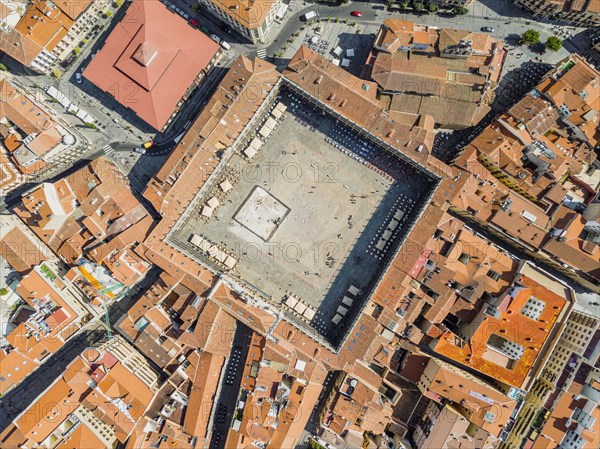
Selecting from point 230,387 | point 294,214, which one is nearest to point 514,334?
point 294,214

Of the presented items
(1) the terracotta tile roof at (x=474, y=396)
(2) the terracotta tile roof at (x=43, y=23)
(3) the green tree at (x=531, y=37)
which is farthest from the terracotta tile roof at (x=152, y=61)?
(1) the terracotta tile roof at (x=474, y=396)

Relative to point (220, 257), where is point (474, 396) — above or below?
above

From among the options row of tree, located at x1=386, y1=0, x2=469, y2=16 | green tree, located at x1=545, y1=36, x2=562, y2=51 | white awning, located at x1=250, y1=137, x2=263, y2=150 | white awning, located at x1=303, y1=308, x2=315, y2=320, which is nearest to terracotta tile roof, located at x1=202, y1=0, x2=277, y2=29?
white awning, located at x1=250, y1=137, x2=263, y2=150

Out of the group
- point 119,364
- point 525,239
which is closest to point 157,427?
point 119,364

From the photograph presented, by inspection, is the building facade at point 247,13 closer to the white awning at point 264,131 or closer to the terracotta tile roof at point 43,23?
the white awning at point 264,131

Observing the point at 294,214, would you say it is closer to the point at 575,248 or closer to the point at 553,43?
the point at 575,248

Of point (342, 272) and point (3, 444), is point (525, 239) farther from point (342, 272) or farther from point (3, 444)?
point (3, 444)
